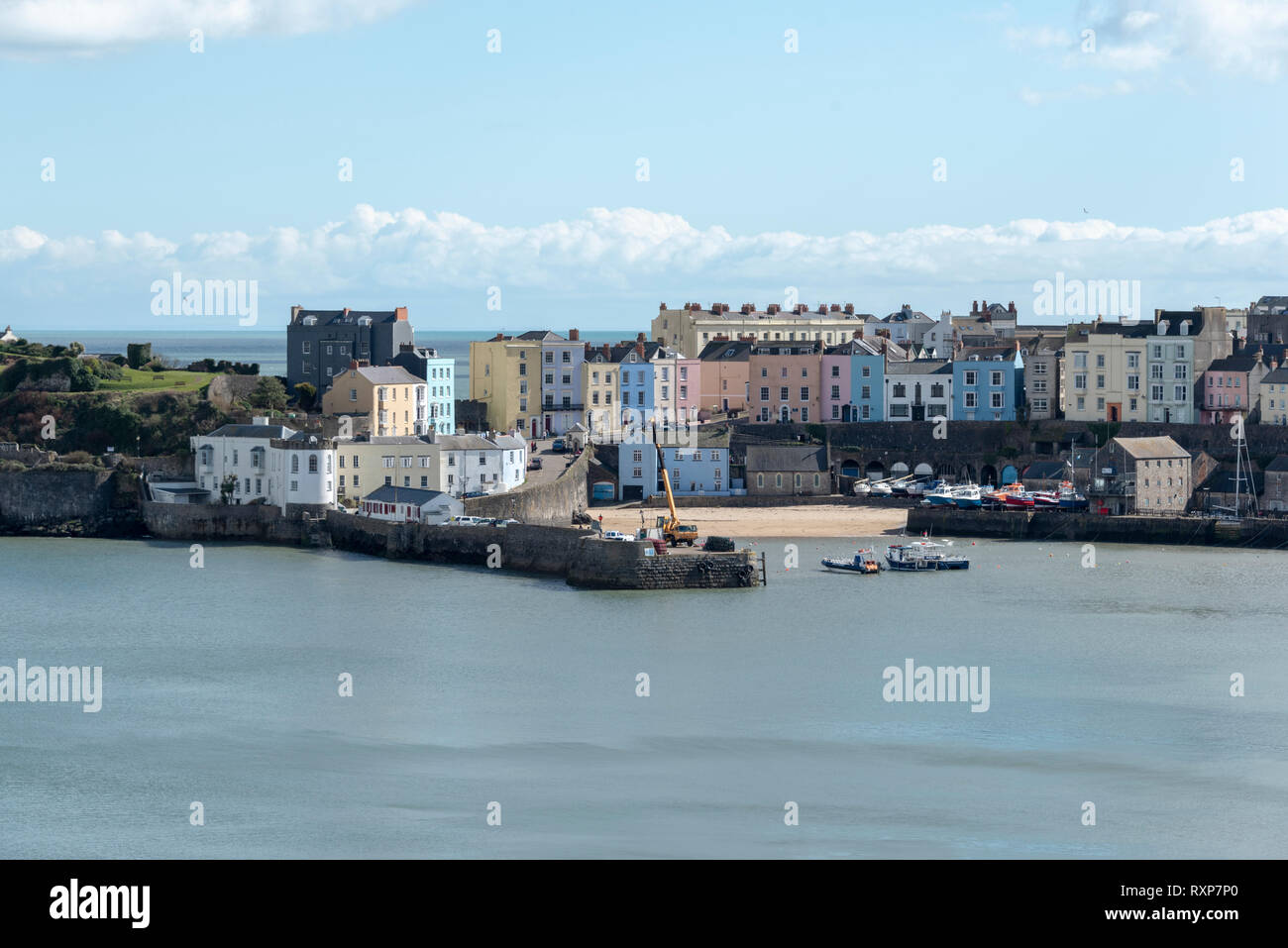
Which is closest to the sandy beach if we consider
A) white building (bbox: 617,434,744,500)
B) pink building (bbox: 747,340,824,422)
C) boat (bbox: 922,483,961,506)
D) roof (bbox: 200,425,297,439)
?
boat (bbox: 922,483,961,506)

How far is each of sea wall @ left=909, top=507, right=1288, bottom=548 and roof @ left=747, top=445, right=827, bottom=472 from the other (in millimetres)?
5815

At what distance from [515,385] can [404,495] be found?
→ 1747 centimetres

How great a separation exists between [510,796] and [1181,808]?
972 cm

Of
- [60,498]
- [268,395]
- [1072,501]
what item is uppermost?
[268,395]

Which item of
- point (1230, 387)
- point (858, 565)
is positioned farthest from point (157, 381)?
point (1230, 387)

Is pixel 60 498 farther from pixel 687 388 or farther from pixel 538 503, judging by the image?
pixel 687 388

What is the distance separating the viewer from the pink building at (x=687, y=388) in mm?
73375

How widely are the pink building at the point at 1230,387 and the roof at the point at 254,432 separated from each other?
101 feet

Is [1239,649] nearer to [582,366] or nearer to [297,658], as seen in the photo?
[297,658]

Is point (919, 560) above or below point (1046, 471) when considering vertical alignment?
below

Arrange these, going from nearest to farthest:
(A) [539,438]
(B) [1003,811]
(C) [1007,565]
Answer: (B) [1003,811], (C) [1007,565], (A) [539,438]

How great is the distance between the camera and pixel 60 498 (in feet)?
198
